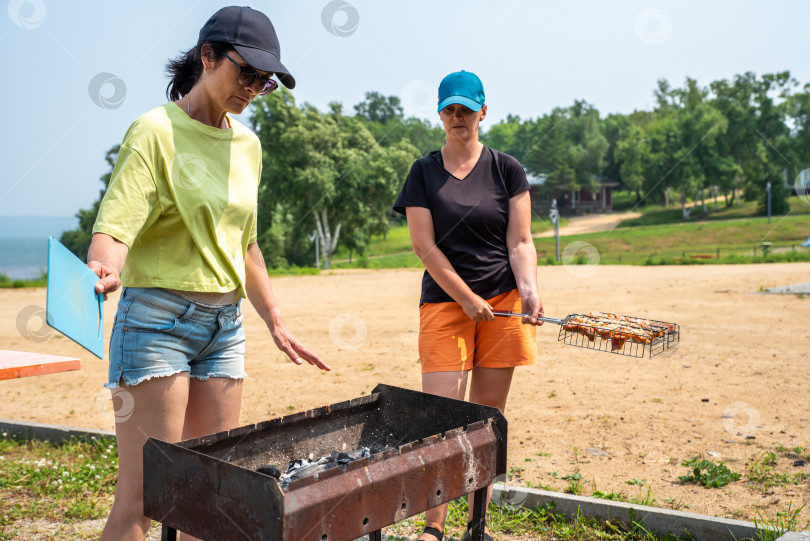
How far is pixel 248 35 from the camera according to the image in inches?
95.9

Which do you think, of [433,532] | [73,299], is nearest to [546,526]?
[433,532]

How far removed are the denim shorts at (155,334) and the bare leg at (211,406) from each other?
0.43ft

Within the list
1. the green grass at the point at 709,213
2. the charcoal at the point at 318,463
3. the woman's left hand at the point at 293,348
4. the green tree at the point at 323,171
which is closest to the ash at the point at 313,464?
the charcoal at the point at 318,463

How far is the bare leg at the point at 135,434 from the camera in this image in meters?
2.48

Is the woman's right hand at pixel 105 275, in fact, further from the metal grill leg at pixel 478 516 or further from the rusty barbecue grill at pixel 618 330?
the rusty barbecue grill at pixel 618 330

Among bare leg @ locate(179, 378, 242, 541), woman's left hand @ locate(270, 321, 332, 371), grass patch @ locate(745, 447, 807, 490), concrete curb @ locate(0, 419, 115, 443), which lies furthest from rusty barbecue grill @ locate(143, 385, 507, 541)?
concrete curb @ locate(0, 419, 115, 443)

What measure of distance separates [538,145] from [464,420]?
72.6m

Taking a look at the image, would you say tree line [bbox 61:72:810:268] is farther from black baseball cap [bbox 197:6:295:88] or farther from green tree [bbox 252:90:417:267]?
black baseball cap [bbox 197:6:295:88]

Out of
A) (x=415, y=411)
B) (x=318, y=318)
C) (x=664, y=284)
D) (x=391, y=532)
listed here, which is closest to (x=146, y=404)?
(x=415, y=411)

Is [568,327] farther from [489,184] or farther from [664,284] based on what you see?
[664,284]

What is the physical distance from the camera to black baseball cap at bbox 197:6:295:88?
2.42 metres

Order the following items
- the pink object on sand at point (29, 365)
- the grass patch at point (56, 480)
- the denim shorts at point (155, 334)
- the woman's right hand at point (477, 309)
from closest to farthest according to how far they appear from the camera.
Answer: the denim shorts at point (155, 334)
the pink object on sand at point (29, 365)
the woman's right hand at point (477, 309)
the grass patch at point (56, 480)

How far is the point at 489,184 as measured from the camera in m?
3.54

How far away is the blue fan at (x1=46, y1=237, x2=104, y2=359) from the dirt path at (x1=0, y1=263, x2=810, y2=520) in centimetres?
328
